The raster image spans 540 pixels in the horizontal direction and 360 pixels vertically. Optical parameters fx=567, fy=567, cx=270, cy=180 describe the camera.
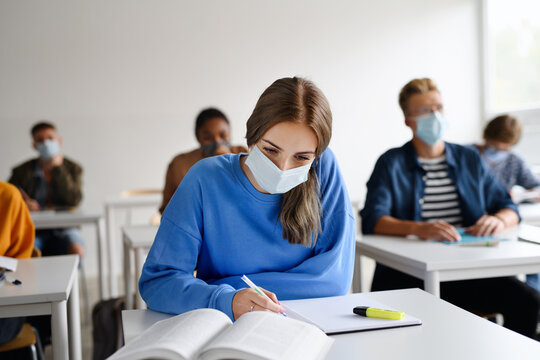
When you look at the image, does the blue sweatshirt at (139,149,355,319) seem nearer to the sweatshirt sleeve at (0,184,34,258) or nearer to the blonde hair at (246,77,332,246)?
the blonde hair at (246,77,332,246)

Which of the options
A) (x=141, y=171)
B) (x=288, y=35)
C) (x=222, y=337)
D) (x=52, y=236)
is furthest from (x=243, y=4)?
(x=222, y=337)

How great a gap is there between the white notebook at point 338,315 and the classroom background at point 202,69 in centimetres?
365

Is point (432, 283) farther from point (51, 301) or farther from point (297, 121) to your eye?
point (51, 301)

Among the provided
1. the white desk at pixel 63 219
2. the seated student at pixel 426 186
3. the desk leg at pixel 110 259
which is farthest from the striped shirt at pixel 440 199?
the desk leg at pixel 110 259

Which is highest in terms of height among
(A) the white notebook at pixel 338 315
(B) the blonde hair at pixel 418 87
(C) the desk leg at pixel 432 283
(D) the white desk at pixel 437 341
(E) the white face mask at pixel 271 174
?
(B) the blonde hair at pixel 418 87

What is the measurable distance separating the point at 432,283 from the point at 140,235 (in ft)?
4.98

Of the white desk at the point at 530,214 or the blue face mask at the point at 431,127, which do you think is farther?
the white desk at the point at 530,214

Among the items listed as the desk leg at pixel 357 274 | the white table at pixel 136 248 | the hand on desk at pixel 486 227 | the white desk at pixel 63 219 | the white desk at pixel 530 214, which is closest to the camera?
the hand on desk at pixel 486 227

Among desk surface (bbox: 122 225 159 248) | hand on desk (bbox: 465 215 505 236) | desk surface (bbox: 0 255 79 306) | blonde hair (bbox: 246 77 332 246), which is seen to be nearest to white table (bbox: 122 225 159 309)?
desk surface (bbox: 122 225 159 248)

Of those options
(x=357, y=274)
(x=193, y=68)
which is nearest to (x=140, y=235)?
(x=357, y=274)

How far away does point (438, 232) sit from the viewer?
2.07m

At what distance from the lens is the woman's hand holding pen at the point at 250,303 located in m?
1.10

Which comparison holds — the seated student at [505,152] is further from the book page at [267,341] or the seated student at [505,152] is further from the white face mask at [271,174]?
the book page at [267,341]

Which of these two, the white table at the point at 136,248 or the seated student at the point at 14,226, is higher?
the seated student at the point at 14,226
